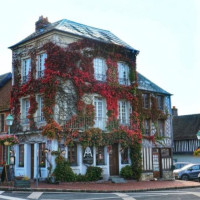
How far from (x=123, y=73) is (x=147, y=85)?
2.95 meters

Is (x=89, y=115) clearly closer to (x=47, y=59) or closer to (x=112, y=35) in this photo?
(x=47, y=59)

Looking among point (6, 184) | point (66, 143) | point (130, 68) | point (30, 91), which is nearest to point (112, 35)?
point (130, 68)

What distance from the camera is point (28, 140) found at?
23.6 m

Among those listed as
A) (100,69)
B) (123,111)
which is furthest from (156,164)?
(100,69)

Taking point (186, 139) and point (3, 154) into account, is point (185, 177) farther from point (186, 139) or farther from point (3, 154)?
point (3, 154)

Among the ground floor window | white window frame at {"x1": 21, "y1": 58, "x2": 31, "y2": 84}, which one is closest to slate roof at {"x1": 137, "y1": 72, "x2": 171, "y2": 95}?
white window frame at {"x1": 21, "y1": 58, "x2": 31, "y2": 84}

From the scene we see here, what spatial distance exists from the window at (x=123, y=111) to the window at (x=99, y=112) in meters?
1.53

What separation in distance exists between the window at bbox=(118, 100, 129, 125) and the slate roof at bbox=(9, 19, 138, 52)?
396 centimetres

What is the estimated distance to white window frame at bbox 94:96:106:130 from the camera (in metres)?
23.8

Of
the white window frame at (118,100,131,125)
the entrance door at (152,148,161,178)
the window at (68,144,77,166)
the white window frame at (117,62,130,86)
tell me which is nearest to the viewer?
the window at (68,144,77,166)

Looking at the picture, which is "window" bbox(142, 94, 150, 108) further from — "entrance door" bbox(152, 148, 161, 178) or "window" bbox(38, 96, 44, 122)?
"window" bbox(38, 96, 44, 122)

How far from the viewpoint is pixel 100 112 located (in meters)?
24.4

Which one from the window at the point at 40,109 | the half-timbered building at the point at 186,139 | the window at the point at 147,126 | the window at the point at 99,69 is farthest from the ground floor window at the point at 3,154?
the half-timbered building at the point at 186,139

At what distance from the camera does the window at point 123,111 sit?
25500 millimetres
